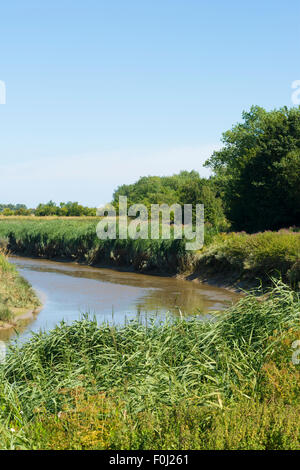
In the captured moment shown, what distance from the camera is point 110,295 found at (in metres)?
17.8

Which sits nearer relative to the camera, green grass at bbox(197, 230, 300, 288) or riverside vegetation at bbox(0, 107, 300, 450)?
riverside vegetation at bbox(0, 107, 300, 450)

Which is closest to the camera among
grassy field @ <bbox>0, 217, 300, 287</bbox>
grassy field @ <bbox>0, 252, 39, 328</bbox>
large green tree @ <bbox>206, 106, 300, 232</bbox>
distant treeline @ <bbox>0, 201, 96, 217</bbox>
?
grassy field @ <bbox>0, 252, 39, 328</bbox>

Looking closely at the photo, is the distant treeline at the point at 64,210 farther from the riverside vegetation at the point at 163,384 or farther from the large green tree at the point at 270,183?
the riverside vegetation at the point at 163,384

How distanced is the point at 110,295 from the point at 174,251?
5.34 metres

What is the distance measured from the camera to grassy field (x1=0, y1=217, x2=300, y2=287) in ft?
56.3

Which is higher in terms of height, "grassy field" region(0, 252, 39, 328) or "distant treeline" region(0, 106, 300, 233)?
"distant treeline" region(0, 106, 300, 233)

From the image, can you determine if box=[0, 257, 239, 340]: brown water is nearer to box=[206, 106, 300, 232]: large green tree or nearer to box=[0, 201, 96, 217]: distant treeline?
box=[206, 106, 300, 232]: large green tree

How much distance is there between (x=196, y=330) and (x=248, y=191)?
19120mm

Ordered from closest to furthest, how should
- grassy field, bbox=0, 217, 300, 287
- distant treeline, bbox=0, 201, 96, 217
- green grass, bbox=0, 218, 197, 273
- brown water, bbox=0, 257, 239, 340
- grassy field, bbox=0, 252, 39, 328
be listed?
grassy field, bbox=0, 252, 39, 328 → brown water, bbox=0, 257, 239, 340 → grassy field, bbox=0, 217, 300, 287 → green grass, bbox=0, 218, 197, 273 → distant treeline, bbox=0, 201, 96, 217

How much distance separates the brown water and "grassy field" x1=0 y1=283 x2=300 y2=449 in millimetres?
4879

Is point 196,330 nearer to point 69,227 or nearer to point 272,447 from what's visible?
point 272,447

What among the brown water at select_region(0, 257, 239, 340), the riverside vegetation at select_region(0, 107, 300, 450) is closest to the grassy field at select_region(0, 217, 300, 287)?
the brown water at select_region(0, 257, 239, 340)

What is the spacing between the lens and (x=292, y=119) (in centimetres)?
2641

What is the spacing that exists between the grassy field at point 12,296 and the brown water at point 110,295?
1.53 ft
